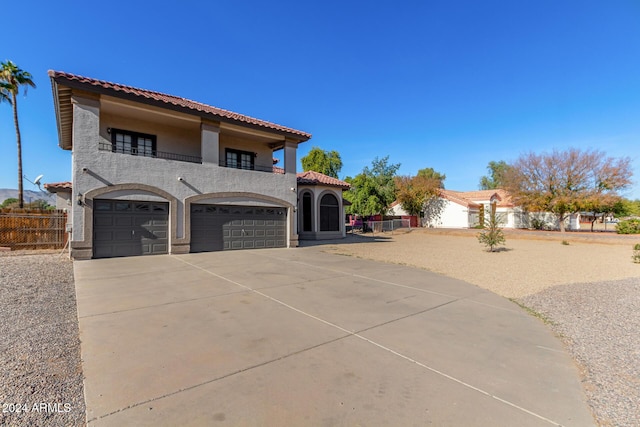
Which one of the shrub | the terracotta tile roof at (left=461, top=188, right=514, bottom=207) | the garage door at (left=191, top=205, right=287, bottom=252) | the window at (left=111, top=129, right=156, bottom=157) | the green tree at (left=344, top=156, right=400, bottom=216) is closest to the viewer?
the window at (left=111, top=129, right=156, bottom=157)

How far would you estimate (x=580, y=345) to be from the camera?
15.0 ft

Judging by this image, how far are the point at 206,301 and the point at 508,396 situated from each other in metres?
5.37

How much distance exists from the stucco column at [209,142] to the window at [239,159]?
7.91 feet

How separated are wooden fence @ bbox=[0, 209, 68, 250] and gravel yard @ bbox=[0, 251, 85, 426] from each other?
30.8 ft

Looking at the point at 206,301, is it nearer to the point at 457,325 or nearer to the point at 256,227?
the point at 457,325

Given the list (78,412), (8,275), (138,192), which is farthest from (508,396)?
(138,192)

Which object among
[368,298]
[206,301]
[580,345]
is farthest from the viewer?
[368,298]

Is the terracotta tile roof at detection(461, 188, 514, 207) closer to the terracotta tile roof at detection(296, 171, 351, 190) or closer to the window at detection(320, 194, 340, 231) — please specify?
the terracotta tile roof at detection(296, 171, 351, 190)

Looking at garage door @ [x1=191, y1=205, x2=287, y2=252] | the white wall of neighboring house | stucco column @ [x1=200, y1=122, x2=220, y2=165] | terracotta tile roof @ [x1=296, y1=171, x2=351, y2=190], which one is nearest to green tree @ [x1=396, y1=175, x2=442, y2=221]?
the white wall of neighboring house

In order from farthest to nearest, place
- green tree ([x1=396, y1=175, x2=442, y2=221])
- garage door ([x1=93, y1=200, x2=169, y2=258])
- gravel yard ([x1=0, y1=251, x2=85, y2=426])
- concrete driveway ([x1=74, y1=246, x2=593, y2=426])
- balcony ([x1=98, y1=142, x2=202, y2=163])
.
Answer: green tree ([x1=396, y1=175, x2=442, y2=221]), balcony ([x1=98, y1=142, x2=202, y2=163]), garage door ([x1=93, y1=200, x2=169, y2=258]), concrete driveway ([x1=74, y1=246, x2=593, y2=426]), gravel yard ([x1=0, y1=251, x2=85, y2=426])

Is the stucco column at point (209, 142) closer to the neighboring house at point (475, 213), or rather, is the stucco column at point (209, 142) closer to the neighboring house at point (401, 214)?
the neighboring house at point (401, 214)

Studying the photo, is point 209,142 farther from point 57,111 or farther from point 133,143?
point 57,111

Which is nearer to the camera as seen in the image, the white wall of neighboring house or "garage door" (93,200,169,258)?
"garage door" (93,200,169,258)

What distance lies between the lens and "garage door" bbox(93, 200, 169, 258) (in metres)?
12.3
